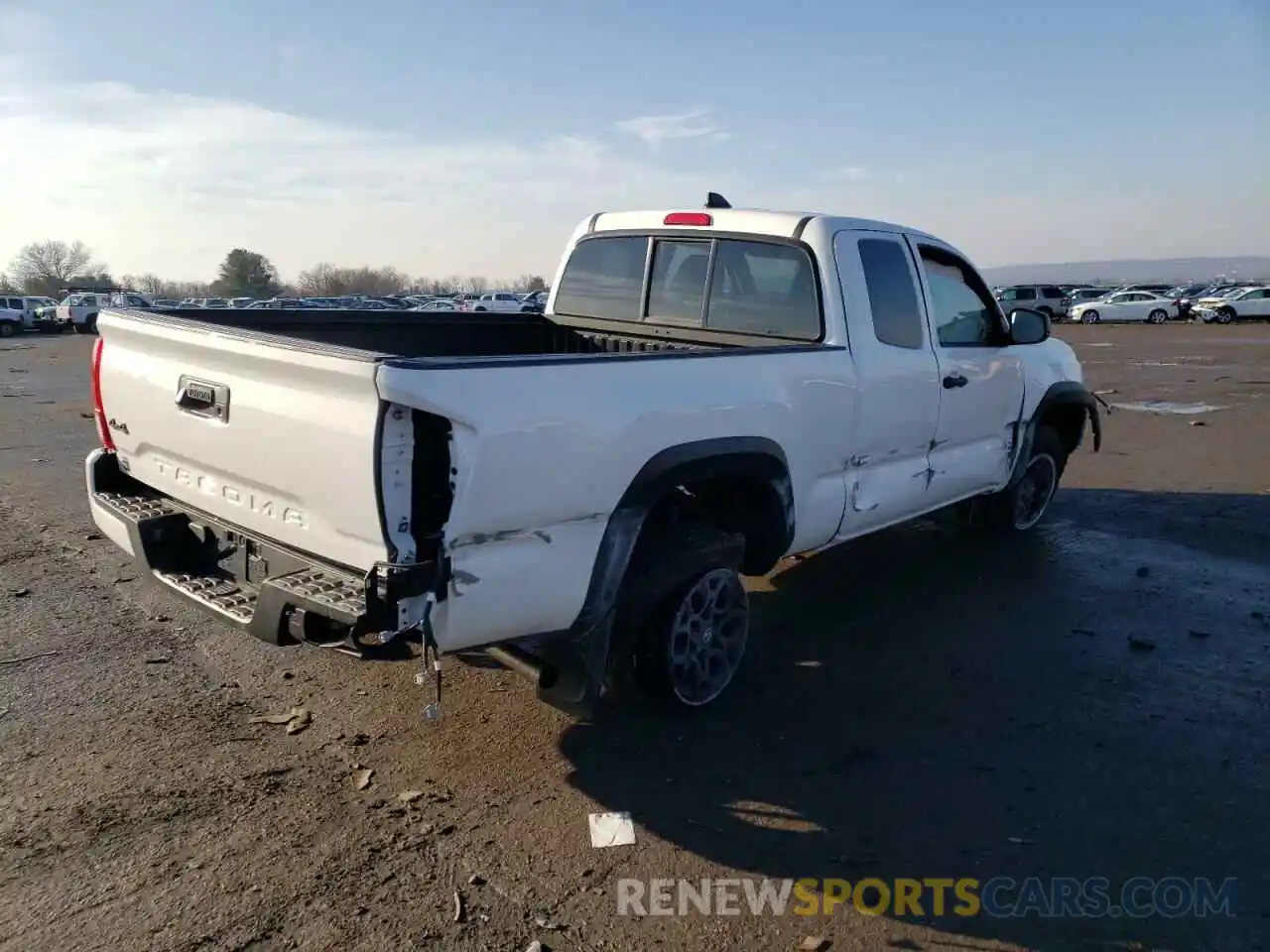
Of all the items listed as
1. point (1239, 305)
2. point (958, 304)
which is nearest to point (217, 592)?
point (958, 304)

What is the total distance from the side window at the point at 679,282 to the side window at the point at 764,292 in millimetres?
102

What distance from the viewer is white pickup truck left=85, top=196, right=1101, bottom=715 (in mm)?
3021

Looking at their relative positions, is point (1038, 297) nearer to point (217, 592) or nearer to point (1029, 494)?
point (1029, 494)

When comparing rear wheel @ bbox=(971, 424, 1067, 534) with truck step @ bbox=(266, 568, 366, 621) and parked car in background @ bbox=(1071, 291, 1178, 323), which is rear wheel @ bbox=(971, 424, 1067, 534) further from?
parked car in background @ bbox=(1071, 291, 1178, 323)

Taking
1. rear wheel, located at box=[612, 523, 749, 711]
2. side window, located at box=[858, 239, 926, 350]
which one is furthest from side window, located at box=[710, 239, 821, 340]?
rear wheel, located at box=[612, 523, 749, 711]

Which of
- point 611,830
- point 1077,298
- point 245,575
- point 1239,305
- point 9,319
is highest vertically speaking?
point 1077,298

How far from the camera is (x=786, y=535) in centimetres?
442

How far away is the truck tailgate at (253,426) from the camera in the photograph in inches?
118

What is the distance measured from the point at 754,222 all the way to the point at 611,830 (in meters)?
3.18

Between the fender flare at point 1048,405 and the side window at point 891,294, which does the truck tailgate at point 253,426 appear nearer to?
the side window at point 891,294

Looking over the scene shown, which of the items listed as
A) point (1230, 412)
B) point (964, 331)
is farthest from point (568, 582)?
point (1230, 412)

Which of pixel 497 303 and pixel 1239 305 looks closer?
pixel 1239 305

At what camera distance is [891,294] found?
516 cm

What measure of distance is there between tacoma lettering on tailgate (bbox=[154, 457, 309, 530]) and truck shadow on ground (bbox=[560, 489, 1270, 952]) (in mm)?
1428
